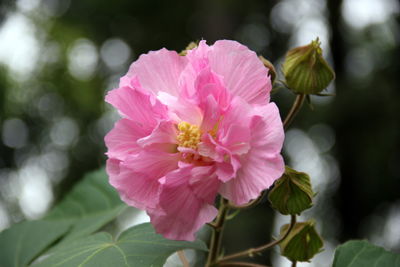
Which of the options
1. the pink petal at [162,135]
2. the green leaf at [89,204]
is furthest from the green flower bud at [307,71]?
the green leaf at [89,204]

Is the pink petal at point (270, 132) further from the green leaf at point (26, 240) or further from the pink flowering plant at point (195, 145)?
the green leaf at point (26, 240)

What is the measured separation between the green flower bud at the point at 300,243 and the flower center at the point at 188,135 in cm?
33

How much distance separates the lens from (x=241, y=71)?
92cm

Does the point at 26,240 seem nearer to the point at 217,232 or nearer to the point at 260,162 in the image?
the point at 217,232

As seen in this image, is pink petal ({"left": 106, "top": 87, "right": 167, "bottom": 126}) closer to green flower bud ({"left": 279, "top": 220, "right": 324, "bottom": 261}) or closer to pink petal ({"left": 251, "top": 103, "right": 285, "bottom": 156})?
pink petal ({"left": 251, "top": 103, "right": 285, "bottom": 156})

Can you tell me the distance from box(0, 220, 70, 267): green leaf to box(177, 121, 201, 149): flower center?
0.60 metres

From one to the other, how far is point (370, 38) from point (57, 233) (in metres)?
6.63

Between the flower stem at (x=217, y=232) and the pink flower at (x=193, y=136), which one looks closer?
the pink flower at (x=193, y=136)

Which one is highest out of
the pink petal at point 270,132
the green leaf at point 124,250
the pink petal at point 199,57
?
the pink petal at point 199,57

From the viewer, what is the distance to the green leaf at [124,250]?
967 millimetres

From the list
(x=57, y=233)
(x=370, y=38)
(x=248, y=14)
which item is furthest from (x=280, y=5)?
(x=57, y=233)

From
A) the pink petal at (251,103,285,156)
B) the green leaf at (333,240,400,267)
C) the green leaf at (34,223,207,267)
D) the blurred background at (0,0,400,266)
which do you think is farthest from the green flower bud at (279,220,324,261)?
the blurred background at (0,0,400,266)

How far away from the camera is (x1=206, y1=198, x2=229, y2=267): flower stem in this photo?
1.03 m

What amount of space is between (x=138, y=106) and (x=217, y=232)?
1.03 feet
